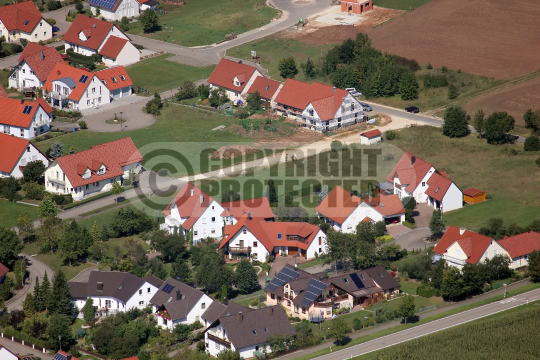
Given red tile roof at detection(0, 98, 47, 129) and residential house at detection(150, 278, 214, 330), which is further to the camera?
red tile roof at detection(0, 98, 47, 129)

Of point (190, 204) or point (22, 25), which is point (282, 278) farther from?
point (22, 25)

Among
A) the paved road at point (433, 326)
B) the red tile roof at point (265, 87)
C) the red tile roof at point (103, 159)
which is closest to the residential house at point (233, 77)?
the red tile roof at point (265, 87)

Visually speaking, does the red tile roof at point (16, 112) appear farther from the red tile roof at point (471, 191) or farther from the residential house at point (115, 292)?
the red tile roof at point (471, 191)

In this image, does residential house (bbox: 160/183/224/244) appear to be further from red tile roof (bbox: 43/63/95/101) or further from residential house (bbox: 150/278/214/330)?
red tile roof (bbox: 43/63/95/101)

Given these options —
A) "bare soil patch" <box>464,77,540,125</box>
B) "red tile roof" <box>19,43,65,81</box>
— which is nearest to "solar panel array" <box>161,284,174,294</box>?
"bare soil patch" <box>464,77,540,125</box>

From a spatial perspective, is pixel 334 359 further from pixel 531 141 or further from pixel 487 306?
pixel 531 141

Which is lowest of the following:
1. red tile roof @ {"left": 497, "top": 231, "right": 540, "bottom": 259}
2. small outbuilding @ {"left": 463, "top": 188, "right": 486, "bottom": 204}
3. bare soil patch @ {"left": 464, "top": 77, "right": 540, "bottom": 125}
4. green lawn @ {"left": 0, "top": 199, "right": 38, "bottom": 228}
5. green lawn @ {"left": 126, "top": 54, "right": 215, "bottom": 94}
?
green lawn @ {"left": 0, "top": 199, "right": 38, "bottom": 228}
